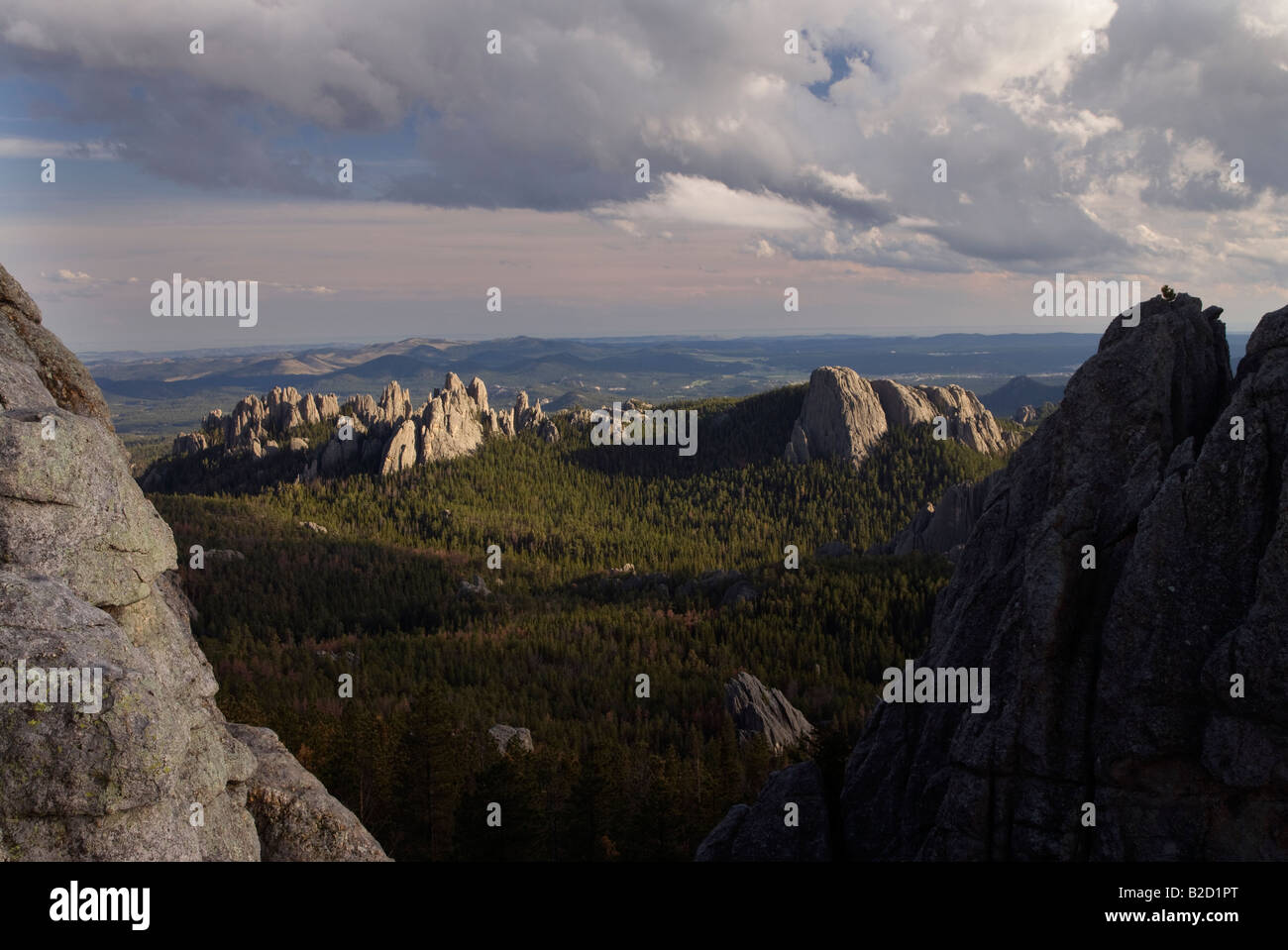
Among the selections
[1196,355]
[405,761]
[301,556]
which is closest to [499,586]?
[301,556]

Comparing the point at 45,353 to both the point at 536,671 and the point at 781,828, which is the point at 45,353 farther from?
the point at 536,671

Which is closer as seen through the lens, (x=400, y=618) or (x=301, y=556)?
(x=400, y=618)

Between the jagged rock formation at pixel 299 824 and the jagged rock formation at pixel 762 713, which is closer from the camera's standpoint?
the jagged rock formation at pixel 299 824

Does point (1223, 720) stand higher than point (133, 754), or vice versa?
point (133, 754)

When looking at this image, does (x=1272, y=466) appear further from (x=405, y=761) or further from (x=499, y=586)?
(x=499, y=586)

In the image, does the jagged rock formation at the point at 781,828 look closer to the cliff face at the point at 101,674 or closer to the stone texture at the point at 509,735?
the cliff face at the point at 101,674

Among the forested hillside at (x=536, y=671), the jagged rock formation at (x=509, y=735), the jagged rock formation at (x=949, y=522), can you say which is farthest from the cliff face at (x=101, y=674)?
the jagged rock formation at (x=949, y=522)
